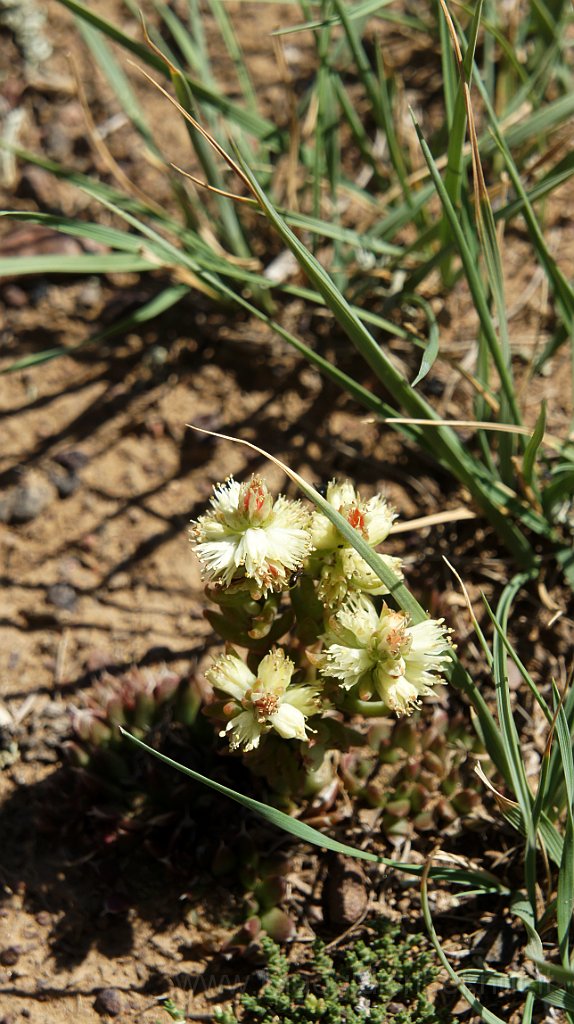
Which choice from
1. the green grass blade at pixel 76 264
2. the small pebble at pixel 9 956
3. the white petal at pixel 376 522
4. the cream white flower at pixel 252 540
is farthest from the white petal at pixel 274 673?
the green grass blade at pixel 76 264

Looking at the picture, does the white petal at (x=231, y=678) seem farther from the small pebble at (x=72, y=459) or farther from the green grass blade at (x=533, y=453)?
the small pebble at (x=72, y=459)

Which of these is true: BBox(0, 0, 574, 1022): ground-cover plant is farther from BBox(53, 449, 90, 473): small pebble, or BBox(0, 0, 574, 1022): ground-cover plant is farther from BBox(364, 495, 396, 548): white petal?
BBox(53, 449, 90, 473): small pebble

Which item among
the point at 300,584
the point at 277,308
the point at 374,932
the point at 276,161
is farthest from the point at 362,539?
the point at 276,161

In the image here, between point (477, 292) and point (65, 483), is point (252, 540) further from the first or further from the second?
point (65, 483)

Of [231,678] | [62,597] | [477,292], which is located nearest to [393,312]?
[477,292]

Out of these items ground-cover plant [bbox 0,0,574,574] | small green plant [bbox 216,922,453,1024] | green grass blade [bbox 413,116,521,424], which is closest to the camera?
small green plant [bbox 216,922,453,1024]

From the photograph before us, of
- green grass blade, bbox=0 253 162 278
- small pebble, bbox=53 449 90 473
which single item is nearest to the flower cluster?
green grass blade, bbox=0 253 162 278

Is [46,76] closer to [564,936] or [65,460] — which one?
[65,460]
